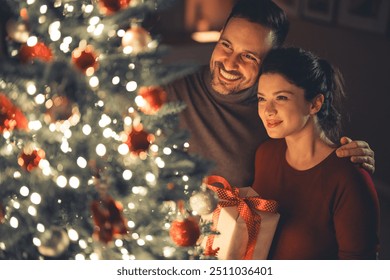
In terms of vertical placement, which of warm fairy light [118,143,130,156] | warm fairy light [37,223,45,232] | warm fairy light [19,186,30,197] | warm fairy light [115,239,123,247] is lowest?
warm fairy light [115,239,123,247]

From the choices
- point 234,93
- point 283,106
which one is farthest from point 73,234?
point 234,93

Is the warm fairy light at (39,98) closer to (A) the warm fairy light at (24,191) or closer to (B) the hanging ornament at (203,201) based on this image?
(A) the warm fairy light at (24,191)

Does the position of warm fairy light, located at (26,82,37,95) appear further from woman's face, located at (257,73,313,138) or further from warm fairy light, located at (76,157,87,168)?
woman's face, located at (257,73,313,138)

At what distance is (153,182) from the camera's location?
124 cm

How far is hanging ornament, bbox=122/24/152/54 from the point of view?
3.94 feet

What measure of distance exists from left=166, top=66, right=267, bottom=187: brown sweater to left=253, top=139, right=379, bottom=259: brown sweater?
0.76 feet

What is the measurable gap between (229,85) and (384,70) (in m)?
1.42

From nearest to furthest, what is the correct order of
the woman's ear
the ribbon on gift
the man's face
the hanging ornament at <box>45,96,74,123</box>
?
the hanging ornament at <box>45,96,74,123</box> < the ribbon on gift < the woman's ear < the man's face

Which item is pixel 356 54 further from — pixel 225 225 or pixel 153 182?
pixel 153 182

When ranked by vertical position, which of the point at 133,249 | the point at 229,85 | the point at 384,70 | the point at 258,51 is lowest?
the point at 384,70

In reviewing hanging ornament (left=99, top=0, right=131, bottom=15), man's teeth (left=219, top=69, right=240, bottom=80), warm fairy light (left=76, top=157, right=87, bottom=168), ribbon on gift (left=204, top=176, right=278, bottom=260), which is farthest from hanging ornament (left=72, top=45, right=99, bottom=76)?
man's teeth (left=219, top=69, right=240, bottom=80)

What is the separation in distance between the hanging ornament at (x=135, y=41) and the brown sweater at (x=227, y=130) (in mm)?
664

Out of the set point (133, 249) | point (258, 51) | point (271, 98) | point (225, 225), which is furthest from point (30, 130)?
point (258, 51)

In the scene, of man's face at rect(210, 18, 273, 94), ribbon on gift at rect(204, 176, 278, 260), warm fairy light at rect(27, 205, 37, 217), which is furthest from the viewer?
man's face at rect(210, 18, 273, 94)
